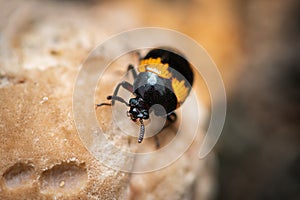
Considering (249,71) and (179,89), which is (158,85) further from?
(249,71)

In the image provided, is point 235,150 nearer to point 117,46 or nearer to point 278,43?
point 278,43

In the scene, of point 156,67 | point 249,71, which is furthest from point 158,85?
point 249,71

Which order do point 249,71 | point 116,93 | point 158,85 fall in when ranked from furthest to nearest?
point 249,71, point 158,85, point 116,93

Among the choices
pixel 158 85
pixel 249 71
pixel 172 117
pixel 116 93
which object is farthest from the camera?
pixel 249 71

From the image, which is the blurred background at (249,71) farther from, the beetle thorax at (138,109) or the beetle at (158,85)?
Answer: the beetle thorax at (138,109)

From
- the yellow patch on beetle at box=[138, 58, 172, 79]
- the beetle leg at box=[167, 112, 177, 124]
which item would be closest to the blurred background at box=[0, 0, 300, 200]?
the yellow patch on beetle at box=[138, 58, 172, 79]

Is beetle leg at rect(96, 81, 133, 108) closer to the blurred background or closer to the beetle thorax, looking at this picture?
the beetle thorax

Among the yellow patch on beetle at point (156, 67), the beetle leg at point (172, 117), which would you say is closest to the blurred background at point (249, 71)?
the yellow patch on beetle at point (156, 67)

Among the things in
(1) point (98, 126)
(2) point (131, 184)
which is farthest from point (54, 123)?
(2) point (131, 184)
